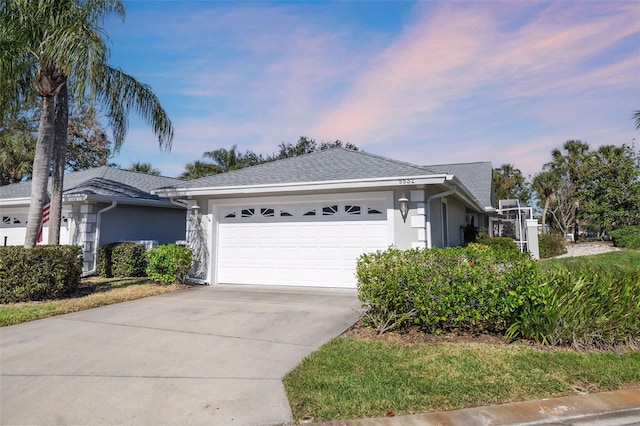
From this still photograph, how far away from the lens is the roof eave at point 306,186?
821cm

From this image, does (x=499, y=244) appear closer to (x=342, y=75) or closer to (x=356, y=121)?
(x=356, y=121)

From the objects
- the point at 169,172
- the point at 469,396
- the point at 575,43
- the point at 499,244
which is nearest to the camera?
the point at 469,396

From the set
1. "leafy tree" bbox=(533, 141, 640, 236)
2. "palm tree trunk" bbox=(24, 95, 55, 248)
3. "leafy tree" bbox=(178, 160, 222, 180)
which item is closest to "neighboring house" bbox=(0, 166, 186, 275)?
"palm tree trunk" bbox=(24, 95, 55, 248)

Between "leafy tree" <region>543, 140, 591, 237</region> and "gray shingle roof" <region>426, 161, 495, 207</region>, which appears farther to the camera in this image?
"leafy tree" <region>543, 140, 591, 237</region>

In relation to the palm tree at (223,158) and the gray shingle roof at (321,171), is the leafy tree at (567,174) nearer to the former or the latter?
the gray shingle roof at (321,171)

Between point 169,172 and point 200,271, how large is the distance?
69.4ft

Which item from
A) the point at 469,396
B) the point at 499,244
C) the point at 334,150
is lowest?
the point at 469,396

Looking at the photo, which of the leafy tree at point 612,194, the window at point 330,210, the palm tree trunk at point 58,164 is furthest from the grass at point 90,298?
the leafy tree at point 612,194

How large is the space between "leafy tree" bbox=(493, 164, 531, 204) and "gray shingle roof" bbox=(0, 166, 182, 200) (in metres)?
31.3

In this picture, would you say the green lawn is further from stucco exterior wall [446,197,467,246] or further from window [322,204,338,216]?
stucco exterior wall [446,197,467,246]

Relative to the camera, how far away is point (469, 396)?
134 inches

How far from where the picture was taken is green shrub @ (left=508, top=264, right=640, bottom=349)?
189 inches

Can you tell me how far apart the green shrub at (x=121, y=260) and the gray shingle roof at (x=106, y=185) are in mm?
1959

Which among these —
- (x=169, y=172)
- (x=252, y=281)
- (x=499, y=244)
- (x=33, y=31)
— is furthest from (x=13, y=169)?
(x=499, y=244)
